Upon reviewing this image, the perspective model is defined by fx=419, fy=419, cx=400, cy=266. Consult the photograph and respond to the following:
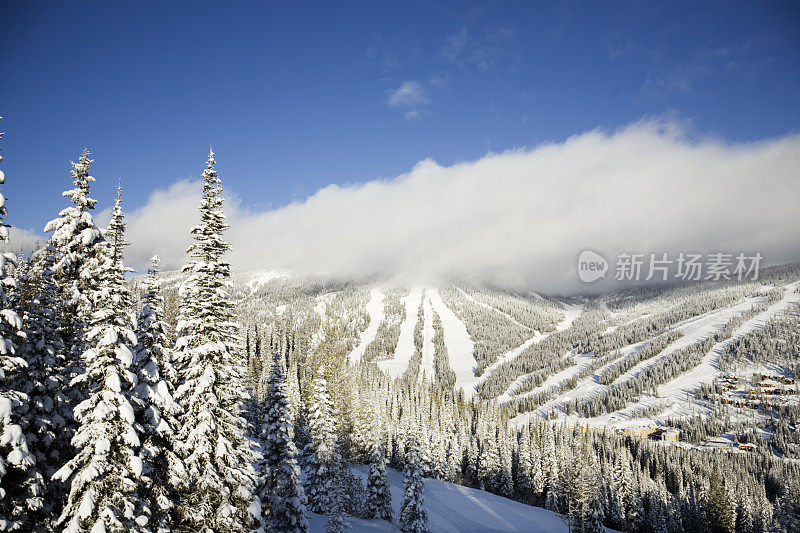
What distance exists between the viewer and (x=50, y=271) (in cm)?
1811

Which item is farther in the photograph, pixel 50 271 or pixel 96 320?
pixel 50 271

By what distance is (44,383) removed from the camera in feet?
53.1

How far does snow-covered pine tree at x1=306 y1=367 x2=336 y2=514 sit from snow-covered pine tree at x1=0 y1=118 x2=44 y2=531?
25.2 meters

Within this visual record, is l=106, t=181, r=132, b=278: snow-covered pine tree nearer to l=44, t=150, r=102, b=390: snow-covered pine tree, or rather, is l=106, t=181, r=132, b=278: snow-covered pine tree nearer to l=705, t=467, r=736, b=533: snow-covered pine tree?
l=44, t=150, r=102, b=390: snow-covered pine tree

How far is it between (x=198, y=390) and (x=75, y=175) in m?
10.4

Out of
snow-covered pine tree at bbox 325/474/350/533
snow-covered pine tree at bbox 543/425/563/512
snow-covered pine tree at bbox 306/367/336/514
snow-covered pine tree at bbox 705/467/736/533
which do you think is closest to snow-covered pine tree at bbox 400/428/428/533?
→ snow-covered pine tree at bbox 306/367/336/514

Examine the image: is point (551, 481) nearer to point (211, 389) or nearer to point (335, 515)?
point (335, 515)

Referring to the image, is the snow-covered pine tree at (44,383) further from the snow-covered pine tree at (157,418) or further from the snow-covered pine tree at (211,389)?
the snow-covered pine tree at (211,389)

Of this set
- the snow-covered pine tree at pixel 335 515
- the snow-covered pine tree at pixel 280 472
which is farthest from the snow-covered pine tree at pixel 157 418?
the snow-covered pine tree at pixel 335 515

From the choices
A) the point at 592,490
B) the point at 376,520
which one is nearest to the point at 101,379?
the point at 376,520

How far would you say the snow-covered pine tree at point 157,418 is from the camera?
54.3 ft

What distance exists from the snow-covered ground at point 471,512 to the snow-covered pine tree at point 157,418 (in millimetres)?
34930

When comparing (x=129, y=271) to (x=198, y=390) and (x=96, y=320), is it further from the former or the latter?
(x=198, y=390)

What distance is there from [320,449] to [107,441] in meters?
26.8
